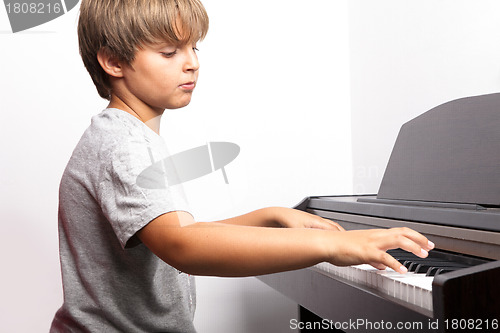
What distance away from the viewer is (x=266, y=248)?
730mm

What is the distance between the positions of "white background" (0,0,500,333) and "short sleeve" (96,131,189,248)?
45.2 inches

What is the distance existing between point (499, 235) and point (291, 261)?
399mm

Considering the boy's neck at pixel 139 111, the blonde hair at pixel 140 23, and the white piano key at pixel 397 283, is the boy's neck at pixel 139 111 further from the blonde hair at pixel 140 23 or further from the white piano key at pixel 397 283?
the white piano key at pixel 397 283

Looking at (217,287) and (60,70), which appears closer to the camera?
(60,70)

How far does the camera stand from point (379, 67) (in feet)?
8.00

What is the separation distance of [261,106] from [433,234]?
1.48 metres

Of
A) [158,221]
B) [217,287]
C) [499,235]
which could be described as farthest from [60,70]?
[499,235]

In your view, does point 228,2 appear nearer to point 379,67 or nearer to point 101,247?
point 379,67

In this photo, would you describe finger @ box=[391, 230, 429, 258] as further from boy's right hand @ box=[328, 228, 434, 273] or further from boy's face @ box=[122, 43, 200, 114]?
boy's face @ box=[122, 43, 200, 114]

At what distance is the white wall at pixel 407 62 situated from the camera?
1.92 metres

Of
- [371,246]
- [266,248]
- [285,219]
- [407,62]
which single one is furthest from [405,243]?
[407,62]

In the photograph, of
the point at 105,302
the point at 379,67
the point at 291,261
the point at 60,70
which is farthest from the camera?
the point at 379,67

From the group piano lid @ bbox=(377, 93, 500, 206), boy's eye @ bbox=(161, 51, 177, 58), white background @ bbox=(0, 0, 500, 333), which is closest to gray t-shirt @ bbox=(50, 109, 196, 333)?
boy's eye @ bbox=(161, 51, 177, 58)

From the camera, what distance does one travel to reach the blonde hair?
35.8 inches
